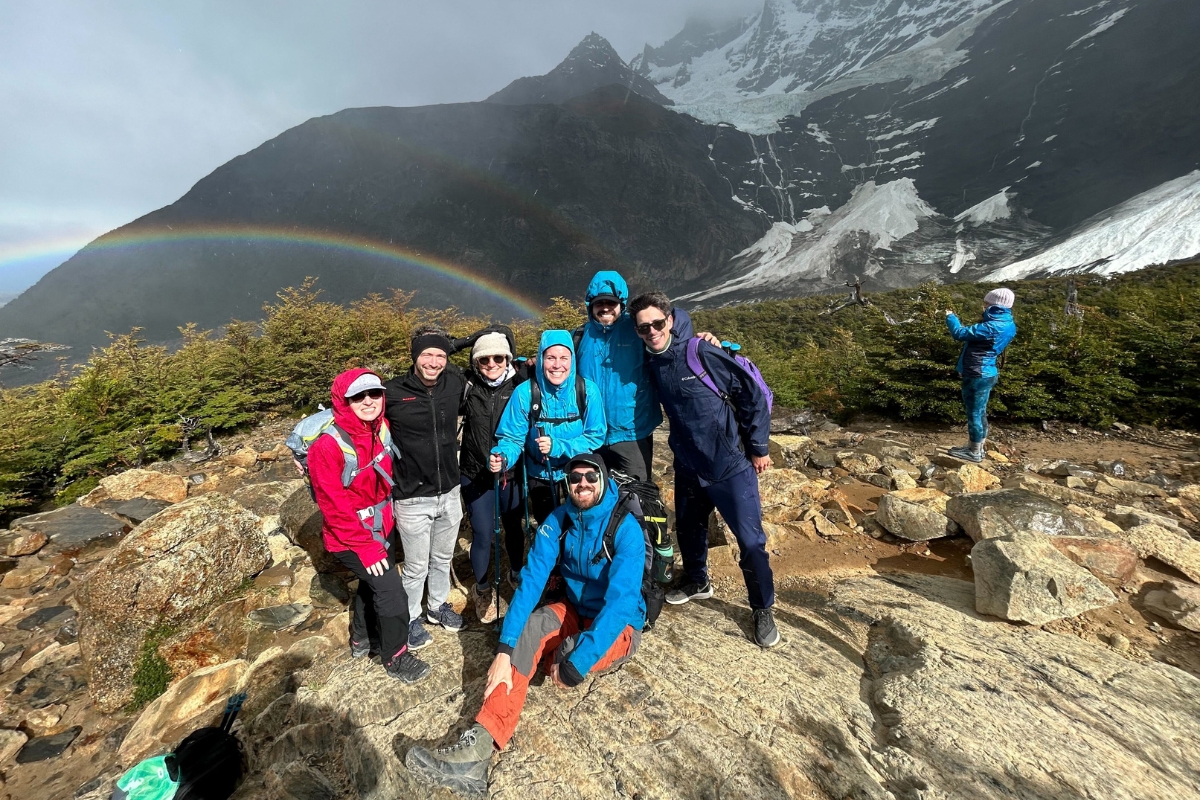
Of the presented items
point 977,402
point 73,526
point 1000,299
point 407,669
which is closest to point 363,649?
point 407,669

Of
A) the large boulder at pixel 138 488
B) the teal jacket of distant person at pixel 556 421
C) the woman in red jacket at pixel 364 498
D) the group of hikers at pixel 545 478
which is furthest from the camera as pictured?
the large boulder at pixel 138 488

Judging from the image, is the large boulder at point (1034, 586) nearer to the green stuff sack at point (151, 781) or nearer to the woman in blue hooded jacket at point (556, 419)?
the woman in blue hooded jacket at point (556, 419)

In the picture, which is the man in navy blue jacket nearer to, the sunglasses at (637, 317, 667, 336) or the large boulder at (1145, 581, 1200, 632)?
the sunglasses at (637, 317, 667, 336)

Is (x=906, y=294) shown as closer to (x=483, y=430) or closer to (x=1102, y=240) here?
(x=1102, y=240)

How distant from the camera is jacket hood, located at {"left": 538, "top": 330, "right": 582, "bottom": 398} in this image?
3.32 meters

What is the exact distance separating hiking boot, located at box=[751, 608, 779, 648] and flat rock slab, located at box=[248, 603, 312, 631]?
4136 mm

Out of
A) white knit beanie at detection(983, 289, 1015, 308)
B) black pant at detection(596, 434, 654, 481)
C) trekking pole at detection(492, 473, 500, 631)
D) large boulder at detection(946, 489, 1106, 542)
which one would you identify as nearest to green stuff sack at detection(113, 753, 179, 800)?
trekking pole at detection(492, 473, 500, 631)

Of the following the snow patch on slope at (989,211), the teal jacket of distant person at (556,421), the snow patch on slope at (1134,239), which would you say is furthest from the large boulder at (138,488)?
the snow patch on slope at (989,211)

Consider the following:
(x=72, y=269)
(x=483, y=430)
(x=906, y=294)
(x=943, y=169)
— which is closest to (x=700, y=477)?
(x=483, y=430)

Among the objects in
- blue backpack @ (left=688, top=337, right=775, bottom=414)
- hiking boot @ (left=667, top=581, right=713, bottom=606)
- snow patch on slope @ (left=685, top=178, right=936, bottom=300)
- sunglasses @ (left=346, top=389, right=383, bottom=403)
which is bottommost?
hiking boot @ (left=667, top=581, right=713, bottom=606)

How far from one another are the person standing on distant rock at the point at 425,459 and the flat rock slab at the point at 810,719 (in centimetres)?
71

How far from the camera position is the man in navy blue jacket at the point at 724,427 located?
10.1 ft

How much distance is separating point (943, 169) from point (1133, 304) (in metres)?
108

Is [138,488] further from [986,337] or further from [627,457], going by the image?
[986,337]
